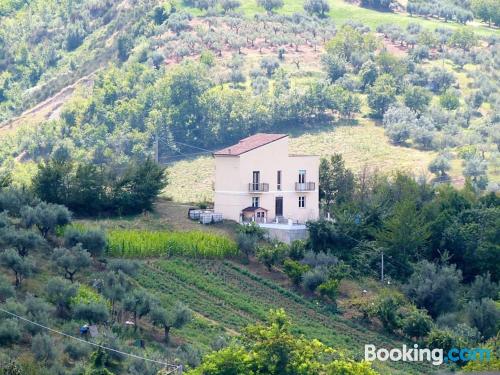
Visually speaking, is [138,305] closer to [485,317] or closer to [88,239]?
[88,239]

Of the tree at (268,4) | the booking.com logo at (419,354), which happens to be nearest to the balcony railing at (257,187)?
the booking.com logo at (419,354)

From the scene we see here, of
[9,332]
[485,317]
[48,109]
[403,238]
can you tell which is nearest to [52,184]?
[403,238]

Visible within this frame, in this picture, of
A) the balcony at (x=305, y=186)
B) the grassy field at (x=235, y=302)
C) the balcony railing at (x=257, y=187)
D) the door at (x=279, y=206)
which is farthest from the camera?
the balcony at (x=305, y=186)

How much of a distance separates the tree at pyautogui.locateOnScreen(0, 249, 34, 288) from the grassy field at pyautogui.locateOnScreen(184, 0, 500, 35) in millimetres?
91363

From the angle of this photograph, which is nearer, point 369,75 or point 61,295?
point 61,295

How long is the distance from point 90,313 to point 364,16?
332 ft

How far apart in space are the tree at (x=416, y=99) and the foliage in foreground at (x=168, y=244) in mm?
58695

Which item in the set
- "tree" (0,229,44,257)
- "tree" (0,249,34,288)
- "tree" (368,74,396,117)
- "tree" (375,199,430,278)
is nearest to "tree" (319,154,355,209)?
"tree" (375,199,430,278)

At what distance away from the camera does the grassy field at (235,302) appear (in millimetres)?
60562

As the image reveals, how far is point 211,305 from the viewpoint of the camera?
62.3 metres

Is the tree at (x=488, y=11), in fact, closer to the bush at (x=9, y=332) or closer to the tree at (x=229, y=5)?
the tree at (x=229, y=5)

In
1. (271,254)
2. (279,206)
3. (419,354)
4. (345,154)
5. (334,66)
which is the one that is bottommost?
(345,154)

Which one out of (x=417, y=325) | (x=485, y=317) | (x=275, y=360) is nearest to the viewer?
(x=275, y=360)

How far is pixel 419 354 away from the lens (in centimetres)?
6156
